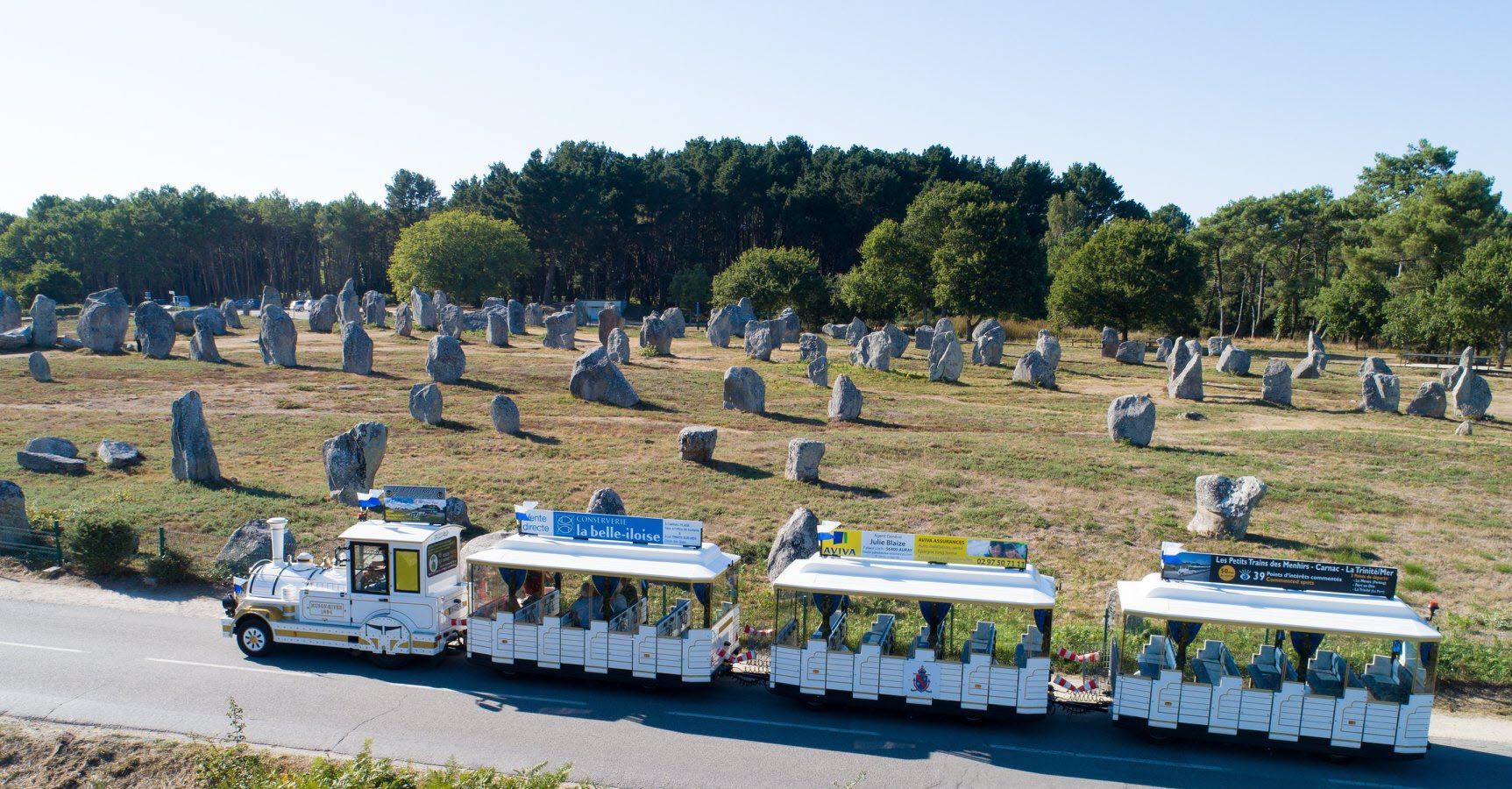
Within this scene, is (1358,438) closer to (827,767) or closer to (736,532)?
(736,532)

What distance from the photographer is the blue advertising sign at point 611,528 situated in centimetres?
1402

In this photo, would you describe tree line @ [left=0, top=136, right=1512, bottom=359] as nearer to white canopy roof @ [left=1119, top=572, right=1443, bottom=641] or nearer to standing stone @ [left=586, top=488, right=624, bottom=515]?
standing stone @ [left=586, top=488, right=624, bottom=515]

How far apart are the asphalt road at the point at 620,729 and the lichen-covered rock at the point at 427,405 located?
16762mm

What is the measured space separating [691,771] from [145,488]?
18505 mm

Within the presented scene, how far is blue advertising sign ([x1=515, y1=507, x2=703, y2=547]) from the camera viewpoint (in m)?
14.0

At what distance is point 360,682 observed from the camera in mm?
13883

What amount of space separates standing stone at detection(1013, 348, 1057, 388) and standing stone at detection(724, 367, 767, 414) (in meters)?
14.7

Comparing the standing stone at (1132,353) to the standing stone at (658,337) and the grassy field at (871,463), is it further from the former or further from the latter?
the standing stone at (658,337)

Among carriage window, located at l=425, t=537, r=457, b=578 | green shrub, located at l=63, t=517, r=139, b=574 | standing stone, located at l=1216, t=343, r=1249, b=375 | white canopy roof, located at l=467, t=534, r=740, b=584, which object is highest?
standing stone, located at l=1216, t=343, r=1249, b=375

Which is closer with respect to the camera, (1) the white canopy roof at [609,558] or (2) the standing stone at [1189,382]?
(1) the white canopy roof at [609,558]

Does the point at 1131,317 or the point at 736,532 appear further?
the point at 1131,317

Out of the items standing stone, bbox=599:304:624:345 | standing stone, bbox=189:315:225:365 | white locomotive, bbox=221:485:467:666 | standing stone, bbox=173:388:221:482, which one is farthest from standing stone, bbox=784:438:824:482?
standing stone, bbox=599:304:624:345

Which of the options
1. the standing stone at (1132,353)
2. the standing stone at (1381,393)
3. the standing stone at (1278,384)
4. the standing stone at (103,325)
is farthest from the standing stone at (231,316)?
the standing stone at (1381,393)

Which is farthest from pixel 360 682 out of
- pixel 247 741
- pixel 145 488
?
pixel 145 488
